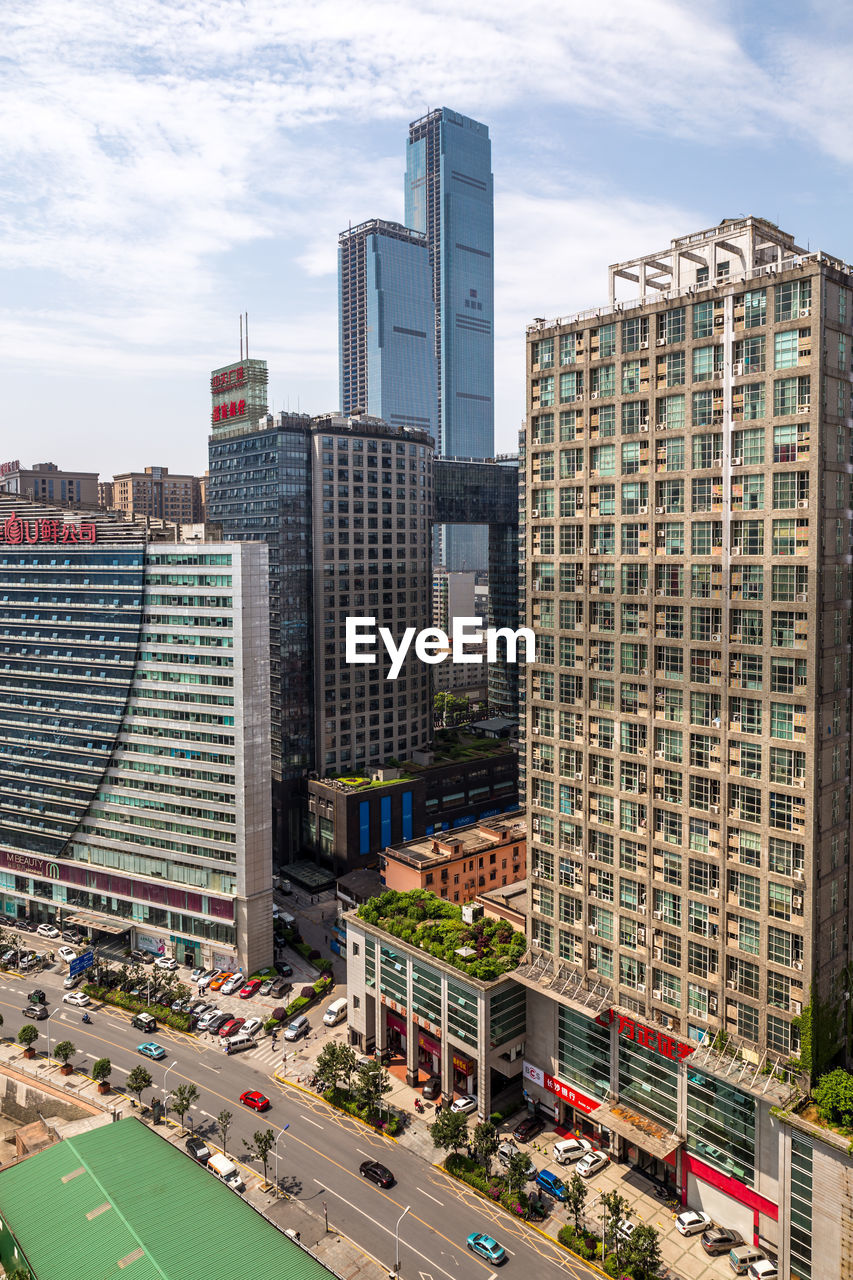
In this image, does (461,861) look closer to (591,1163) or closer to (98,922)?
(591,1163)

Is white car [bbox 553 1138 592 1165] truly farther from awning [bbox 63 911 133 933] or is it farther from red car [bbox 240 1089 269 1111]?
awning [bbox 63 911 133 933]

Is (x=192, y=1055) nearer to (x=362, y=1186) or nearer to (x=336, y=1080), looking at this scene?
(x=336, y=1080)

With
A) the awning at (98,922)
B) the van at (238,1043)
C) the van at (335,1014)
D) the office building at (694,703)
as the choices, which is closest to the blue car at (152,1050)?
the van at (238,1043)

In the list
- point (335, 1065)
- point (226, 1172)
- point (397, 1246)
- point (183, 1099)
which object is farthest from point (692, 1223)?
point (183, 1099)

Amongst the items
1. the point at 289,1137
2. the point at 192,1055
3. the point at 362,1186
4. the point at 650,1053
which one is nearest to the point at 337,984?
the point at 192,1055

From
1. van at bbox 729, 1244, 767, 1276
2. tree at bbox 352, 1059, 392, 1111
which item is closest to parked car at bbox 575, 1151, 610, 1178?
van at bbox 729, 1244, 767, 1276

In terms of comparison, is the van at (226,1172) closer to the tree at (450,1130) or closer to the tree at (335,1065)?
the tree at (335,1065)
